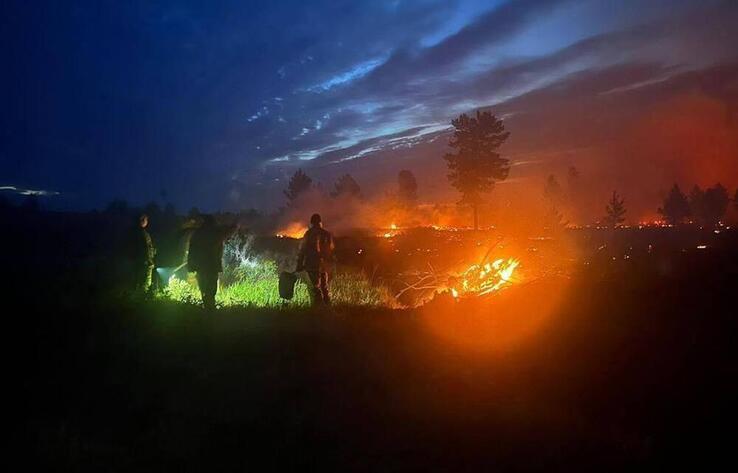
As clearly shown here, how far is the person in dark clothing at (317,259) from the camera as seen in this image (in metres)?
10.5

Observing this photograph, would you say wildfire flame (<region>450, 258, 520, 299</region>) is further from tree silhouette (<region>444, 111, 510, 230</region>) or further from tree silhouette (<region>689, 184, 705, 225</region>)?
tree silhouette (<region>689, 184, 705, 225</region>)

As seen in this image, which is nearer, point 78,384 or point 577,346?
point 78,384

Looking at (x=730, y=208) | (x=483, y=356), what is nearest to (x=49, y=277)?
(x=483, y=356)

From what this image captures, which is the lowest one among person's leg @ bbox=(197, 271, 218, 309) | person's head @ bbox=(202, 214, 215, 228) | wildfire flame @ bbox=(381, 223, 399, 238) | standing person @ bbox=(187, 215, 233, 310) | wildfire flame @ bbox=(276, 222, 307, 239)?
person's leg @ bbox=(197, 271, 218, 309)

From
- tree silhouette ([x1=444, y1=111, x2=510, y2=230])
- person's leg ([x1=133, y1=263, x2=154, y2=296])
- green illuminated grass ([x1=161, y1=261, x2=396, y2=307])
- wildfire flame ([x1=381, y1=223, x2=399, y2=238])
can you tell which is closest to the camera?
person's leg ([x1=133, y1=263, x2=154, y2=296])

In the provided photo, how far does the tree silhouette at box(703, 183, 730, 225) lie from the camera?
73938mm

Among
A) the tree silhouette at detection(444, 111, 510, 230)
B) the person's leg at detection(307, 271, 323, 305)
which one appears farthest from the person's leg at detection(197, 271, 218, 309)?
the tree silhouette at detection(444, 111, 510, 230)

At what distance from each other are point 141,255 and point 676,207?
253ft

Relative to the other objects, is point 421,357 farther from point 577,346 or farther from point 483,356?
point 577,346

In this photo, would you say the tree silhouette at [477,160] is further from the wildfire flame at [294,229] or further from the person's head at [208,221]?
the person's head at [208,221]

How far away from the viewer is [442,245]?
77.8ft

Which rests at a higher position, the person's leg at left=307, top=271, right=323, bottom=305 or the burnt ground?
the person's leg at left=307, top=271, right=323, bottom=305

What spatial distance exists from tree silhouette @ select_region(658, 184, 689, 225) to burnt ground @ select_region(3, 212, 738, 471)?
7221 cm

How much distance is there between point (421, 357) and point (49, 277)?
24.0ft
